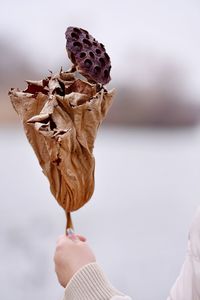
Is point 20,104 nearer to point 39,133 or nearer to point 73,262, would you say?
point 39,133

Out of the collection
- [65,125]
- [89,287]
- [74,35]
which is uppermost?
[74,35]

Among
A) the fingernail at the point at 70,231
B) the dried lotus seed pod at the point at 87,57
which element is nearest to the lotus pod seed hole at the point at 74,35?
the dried lotus seed pod at the point at 87,57

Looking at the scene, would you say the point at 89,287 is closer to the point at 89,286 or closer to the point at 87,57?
the point at 89,286

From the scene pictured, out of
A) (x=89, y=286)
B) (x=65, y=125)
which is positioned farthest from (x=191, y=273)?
(x=65, y=125)

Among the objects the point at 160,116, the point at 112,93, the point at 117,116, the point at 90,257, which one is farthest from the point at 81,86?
the point at 160,116

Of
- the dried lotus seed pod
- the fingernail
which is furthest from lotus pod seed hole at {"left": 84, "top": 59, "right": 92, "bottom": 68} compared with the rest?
the fingernail

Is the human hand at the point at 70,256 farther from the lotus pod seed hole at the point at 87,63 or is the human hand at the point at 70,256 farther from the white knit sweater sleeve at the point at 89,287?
the lotus pod seed hole at the point at 87,63
